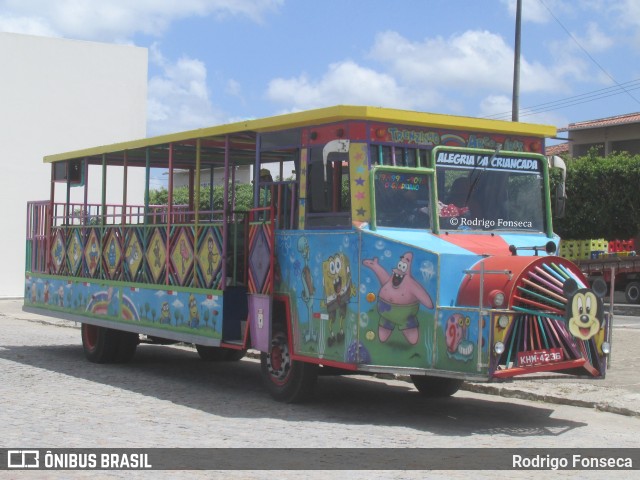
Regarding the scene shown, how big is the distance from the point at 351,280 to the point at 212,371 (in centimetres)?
506

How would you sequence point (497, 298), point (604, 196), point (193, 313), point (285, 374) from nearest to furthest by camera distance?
point (497, 298) < point (285, 374) < point (193, 313) < point (604, 196)

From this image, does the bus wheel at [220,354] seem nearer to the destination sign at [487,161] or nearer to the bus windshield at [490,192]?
the bus windshield at [490,192]

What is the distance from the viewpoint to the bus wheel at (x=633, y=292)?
31797 mm

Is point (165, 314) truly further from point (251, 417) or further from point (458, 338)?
point (458, 338)

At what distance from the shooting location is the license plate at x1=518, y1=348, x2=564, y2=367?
9023 millimetres

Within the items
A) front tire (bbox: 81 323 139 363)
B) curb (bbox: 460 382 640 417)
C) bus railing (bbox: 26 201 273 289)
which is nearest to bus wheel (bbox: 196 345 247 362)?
front tire (bbox: 81 323 139 363)

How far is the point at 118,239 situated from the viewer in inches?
572

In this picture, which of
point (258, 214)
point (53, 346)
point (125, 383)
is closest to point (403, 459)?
point (258, 214)

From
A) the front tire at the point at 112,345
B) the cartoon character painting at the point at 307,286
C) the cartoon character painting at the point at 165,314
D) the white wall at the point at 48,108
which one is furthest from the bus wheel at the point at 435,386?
the white wall at the point at 48,108

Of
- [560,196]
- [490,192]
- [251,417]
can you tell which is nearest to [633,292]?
[560,196]

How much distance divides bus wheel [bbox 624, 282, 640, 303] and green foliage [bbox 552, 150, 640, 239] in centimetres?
288

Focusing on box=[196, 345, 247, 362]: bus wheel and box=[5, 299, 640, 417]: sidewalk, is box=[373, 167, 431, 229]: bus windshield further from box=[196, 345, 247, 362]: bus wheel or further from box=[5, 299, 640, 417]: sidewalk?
box=[196, 345, 247, 362]: bus wheel

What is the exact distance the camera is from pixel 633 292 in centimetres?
3192

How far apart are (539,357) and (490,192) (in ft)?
6.86
